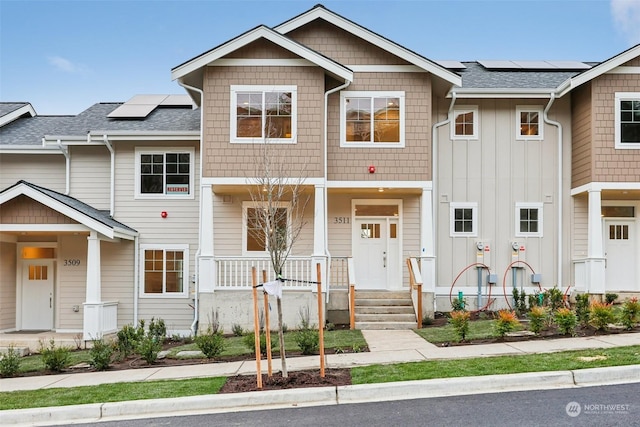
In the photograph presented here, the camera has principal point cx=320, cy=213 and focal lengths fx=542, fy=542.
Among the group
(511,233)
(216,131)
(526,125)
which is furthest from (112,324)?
(526,125)

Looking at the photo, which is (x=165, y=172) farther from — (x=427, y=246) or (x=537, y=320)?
(x=537, y=320)

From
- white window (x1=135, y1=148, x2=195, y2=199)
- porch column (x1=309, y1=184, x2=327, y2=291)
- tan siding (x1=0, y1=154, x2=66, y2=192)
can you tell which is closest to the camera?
porch column (x1=309, y1=184, x2=327, y2=291)

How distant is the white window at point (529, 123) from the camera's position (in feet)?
51.9

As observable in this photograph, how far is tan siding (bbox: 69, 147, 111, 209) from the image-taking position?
1571 centimetres

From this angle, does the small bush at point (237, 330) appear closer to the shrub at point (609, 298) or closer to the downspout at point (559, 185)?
the downspout at point (559, 185)

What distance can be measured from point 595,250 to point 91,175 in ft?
46.8

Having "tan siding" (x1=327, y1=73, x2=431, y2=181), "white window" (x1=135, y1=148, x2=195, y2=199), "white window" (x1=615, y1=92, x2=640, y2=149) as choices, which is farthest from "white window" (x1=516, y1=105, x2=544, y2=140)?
"white window" (x1=135, y1=148, x2=195, y2=199)

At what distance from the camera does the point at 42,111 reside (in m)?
19.1

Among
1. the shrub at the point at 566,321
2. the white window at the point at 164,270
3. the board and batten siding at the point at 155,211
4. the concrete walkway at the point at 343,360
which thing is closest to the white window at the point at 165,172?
the board and batten siding at the point at 155,211

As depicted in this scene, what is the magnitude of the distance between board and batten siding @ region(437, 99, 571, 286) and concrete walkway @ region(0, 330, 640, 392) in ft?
18.7

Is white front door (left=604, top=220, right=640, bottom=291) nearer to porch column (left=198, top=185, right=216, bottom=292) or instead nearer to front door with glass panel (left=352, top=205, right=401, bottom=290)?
front door with glass panel (left=352, top=205, right=401, bottom=290)

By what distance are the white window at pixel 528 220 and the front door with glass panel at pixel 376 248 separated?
356 cm

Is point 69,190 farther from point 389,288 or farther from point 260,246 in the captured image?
point 389,288

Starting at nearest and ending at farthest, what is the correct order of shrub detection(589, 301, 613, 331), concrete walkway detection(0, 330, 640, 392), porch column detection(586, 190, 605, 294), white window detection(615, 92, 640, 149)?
concrete walkway detection(0, 330, 640, 392) → shrub detection(589, 301, 613, 331) → porch column detection(586, 190, 605, 294) → white window detection(615, 92, 640, 149)
